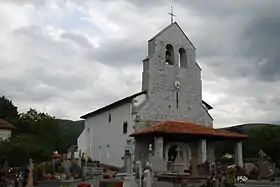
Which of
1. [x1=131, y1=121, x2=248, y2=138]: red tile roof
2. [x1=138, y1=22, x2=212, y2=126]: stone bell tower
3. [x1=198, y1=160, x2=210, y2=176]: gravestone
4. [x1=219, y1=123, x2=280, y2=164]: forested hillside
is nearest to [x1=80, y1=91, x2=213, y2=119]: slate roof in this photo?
→ [x1=138, y1=22, x2=212, y2=126]: stone bell tower

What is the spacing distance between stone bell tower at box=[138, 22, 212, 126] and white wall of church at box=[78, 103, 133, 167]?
274 centimetres

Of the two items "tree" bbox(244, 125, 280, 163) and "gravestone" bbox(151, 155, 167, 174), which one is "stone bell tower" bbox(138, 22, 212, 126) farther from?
"tree" bbox(244, 125, 280, 163)

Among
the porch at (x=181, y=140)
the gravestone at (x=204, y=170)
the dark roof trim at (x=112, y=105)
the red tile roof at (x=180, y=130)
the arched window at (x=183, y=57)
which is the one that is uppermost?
the arched window at (x=183, y=57)

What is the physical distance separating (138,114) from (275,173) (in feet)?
48.5

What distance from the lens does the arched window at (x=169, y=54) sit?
146 feet

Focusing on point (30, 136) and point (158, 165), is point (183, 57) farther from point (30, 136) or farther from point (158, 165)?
point (30, 136)

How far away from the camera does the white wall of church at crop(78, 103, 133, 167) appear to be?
42.2m

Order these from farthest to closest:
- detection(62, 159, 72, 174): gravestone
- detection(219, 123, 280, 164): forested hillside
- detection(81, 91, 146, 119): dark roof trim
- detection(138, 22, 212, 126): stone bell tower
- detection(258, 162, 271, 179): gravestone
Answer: detection(219, 123, 280, 164): forested hillside
detection(138, 22, 212, 126): stone bell tower
detection(81, 91, 146, 119): dark roof trim
detection(62, 159, 72, 174): gravestone
detection(258, 162, 271, 179): gravestone

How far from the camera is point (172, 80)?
4344 centimetres

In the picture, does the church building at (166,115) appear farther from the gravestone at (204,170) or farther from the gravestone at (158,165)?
the gravestone at (204,170)

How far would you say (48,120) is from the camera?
64.5m

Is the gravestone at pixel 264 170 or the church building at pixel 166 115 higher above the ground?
the church building at pixel 166 115

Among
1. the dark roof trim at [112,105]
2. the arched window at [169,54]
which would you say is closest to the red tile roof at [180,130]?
the dark roof trim at [112,105]

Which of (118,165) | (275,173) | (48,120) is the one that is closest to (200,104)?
(118,165)
